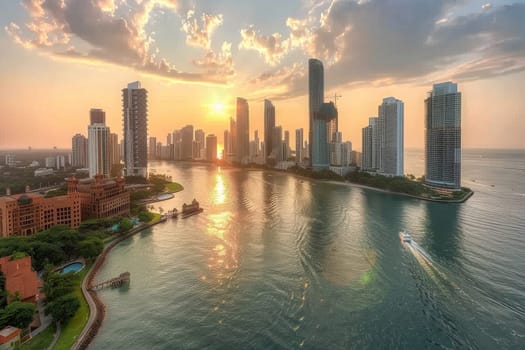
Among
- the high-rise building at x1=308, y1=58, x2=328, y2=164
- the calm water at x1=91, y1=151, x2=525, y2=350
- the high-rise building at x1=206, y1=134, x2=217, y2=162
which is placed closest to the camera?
the calm water at x1=91, y1=151, x2=525, y2=350

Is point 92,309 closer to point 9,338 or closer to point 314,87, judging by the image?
point 9,338

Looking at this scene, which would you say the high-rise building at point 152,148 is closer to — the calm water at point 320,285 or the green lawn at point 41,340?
the calm water at point 320,285

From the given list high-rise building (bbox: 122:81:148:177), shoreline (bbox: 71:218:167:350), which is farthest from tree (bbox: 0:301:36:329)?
high-rise building (bbox: 122:81:148:177)

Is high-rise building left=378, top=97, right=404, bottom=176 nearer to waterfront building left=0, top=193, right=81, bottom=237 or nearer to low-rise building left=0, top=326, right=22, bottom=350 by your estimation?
waterfront building left=0, top=193, right=81, bottom=237

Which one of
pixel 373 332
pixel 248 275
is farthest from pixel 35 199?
pixel 373 332

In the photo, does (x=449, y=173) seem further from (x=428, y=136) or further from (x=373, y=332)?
(x=373, y=332)


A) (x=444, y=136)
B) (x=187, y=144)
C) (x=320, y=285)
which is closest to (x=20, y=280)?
(x=320, y=285)

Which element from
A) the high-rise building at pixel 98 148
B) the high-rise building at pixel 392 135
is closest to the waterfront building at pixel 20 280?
the high-rise building at pixel 98 148
